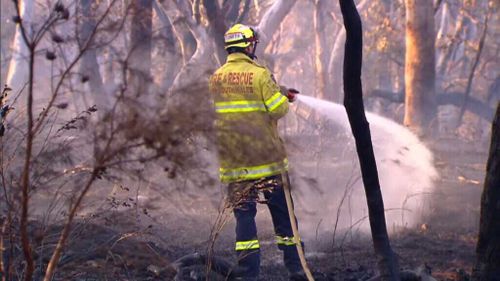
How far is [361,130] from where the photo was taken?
4176 millimetres

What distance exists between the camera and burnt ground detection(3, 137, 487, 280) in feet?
14.4

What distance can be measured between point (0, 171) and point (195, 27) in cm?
925

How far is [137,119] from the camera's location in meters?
2.87

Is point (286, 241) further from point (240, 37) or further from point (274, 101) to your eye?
point (240, 37)

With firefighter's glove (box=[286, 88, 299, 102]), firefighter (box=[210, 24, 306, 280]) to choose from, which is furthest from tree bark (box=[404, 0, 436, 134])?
firefighter (box=[210, 24, 306, 280])

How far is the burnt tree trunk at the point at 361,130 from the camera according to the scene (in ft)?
13.2

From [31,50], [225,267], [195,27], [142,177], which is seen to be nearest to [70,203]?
[142,177]

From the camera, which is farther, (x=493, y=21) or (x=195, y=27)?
(x=493, y=21)

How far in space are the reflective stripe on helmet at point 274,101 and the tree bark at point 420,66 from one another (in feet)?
28.8

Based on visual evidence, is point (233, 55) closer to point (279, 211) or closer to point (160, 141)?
point (279, 211)

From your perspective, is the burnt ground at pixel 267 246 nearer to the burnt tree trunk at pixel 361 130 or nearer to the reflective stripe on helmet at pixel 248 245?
the reflective stripe on helmet at pixel 248 245

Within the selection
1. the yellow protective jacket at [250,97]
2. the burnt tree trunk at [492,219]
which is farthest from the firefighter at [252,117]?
the burnt tree trunk at [492,219]

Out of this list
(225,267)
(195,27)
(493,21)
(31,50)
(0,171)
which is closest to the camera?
(31,50)

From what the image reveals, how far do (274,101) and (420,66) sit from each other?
358 inches
